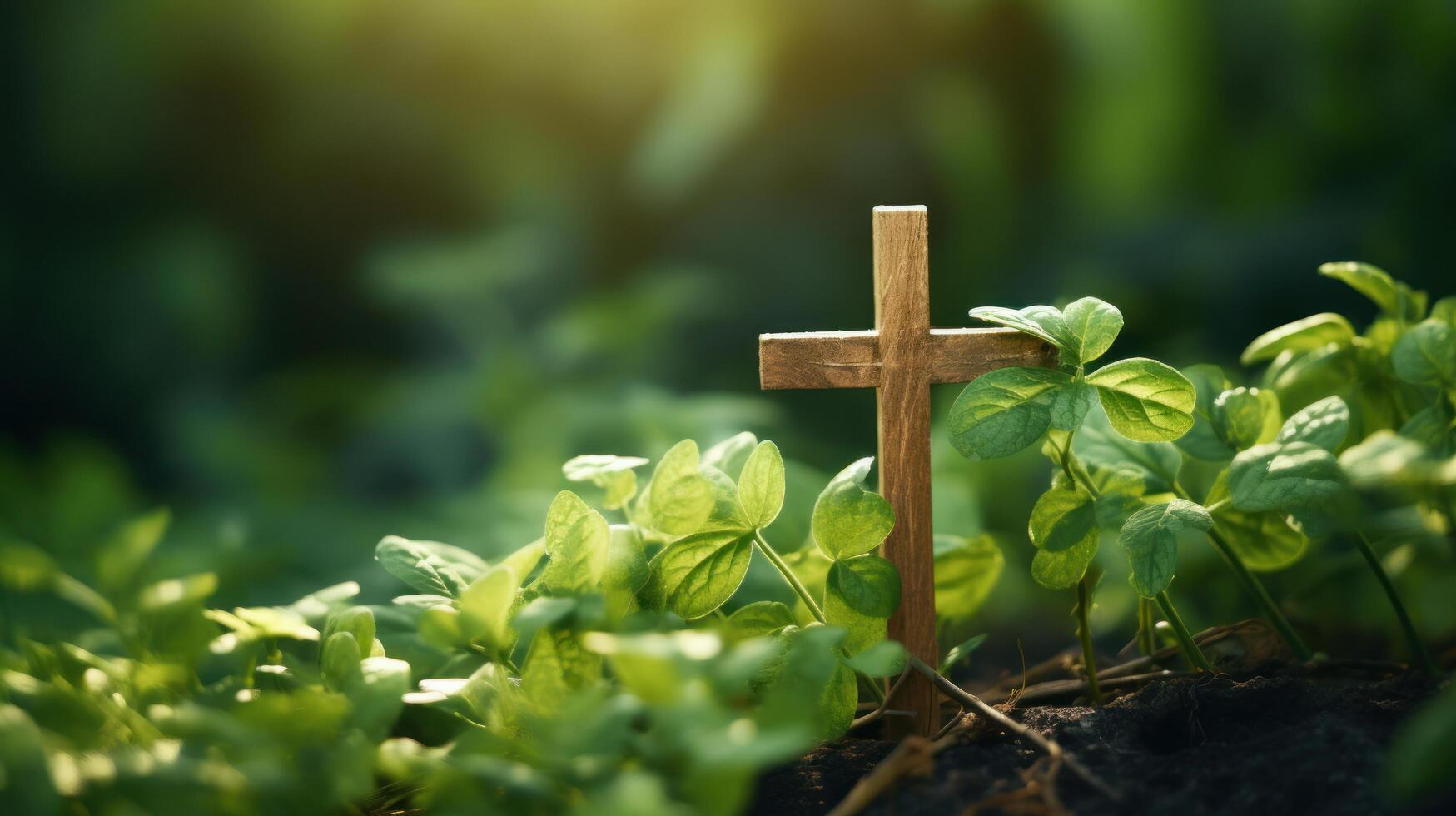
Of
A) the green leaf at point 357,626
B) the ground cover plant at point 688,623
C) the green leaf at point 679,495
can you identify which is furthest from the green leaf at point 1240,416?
the green leaf at point 357,626

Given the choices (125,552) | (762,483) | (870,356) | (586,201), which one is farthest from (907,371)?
(586,201)

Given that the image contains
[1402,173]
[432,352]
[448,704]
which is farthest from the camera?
[432,352]

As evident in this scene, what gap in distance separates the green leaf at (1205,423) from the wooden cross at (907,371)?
0.41 ft

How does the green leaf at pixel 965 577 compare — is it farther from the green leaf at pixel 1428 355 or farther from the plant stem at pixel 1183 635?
the green leaf at pixel 1428 355

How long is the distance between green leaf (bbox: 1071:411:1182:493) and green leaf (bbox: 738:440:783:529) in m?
0.22

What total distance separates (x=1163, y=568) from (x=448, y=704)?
421 millimetres

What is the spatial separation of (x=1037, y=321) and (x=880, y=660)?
0.75 ft

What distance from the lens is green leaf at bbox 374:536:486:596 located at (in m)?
0.66

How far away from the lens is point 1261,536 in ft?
2.47

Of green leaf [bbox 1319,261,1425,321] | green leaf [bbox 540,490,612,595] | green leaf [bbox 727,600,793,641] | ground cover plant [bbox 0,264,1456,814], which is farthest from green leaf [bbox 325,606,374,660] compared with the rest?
green leaf [bbox 1319,261,1425,321]

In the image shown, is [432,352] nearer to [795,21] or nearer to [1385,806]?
[795,21]

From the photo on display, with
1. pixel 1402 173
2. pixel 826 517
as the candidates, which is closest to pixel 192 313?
pixel 826 517

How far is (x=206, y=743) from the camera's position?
0.53 meters

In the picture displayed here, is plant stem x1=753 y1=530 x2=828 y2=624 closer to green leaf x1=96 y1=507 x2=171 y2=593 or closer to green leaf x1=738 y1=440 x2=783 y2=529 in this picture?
green leaf x1=738 y1=440 x2=783 y2=529
